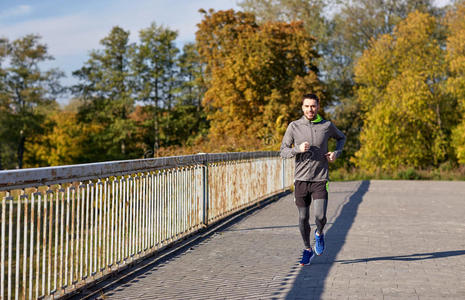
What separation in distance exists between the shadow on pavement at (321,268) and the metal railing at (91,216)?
200cm

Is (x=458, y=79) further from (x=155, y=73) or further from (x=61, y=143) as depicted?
(x=61, y=143)

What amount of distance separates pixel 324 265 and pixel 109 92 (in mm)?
52145

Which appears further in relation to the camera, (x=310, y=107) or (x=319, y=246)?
(x=319, y=246)

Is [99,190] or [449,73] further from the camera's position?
[449,73]

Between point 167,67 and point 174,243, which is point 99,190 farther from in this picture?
point 167,67

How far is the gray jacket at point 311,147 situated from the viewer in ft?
22.2

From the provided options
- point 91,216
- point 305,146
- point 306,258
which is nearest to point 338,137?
point 305,146

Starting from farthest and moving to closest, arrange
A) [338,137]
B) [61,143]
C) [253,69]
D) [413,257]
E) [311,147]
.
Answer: [61,143] < [253,69] < [413,257] < [338,137] < [311,147]

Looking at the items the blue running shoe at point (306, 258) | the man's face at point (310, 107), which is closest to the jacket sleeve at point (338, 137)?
the man's face at point (310, 107)

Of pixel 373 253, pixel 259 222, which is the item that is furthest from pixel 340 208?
pixel 373 253

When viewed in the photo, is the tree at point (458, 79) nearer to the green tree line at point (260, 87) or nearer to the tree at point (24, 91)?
the green tree line at point (260, 87)

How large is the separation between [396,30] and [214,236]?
34789 millimetres

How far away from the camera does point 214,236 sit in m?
9.31

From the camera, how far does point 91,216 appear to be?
5691 mm
